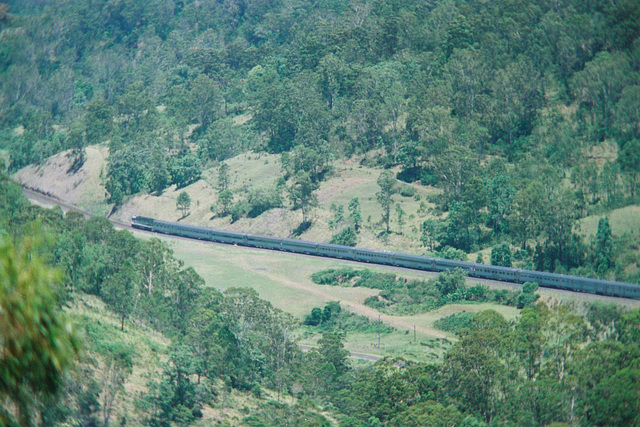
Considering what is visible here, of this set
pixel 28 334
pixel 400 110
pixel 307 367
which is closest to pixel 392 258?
pixel 307 367

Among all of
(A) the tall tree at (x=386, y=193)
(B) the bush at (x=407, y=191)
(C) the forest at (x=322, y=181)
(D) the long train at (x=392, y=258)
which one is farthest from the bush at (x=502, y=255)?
(B) the bush at (x=407, y=191)

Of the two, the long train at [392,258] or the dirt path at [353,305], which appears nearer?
the dirt path at [353,305]

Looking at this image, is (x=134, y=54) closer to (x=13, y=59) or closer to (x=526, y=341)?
(x=13, y=59)

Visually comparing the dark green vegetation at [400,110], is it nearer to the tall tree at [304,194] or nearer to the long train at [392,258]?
the tall tree at [304,194]

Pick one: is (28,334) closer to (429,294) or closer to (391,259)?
(429,294)

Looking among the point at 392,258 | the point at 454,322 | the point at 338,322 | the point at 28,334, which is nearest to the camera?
the point at 28,334

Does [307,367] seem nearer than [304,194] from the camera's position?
Yes
